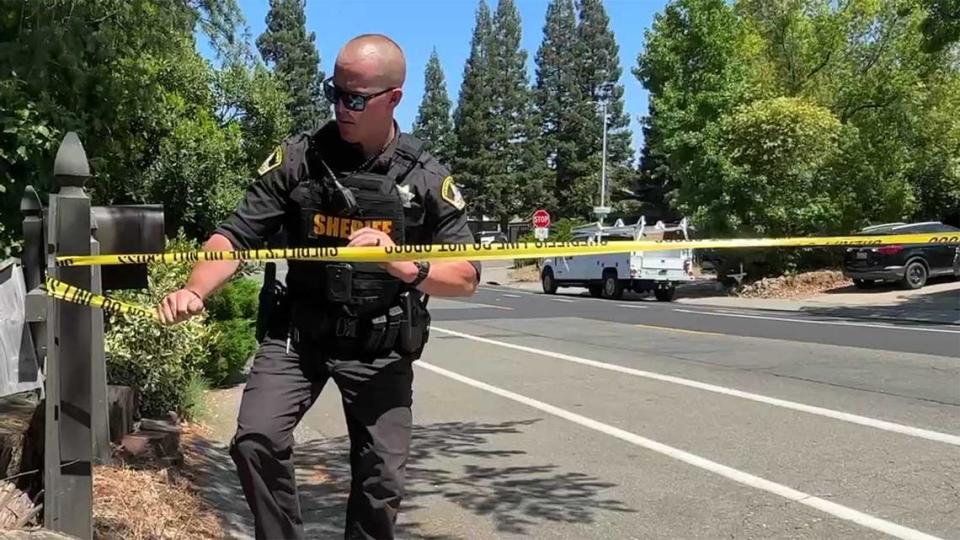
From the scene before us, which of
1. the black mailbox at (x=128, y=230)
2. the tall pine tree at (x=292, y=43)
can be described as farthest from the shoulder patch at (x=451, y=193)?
the tall pine tree at (x=292, y=43)

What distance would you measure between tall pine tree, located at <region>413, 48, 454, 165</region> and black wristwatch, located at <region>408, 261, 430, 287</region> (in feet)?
230

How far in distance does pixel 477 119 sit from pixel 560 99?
6.93m

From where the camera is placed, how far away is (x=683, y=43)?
2911 centimetres

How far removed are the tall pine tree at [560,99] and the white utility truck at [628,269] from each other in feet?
130

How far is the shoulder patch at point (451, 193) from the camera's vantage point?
332 centimetres

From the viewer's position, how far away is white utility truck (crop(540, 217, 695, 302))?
25.4m

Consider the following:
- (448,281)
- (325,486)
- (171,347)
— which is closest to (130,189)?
(171,347)

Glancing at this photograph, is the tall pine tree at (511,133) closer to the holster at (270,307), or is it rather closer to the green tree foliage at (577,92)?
the green tree foliage at (577,92)

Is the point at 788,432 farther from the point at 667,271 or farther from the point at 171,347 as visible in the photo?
the point at 667,271

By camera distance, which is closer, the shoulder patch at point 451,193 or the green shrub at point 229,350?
the shoulder patch at point 451,193

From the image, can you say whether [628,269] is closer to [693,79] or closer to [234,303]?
[693,79]

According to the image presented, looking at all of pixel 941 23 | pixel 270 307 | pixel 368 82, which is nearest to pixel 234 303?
pixel 270 307

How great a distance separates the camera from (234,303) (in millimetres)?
9078

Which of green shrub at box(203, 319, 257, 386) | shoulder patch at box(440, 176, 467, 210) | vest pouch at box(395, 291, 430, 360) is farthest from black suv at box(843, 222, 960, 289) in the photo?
vest pouch at box(395, 291, 430, 360)
